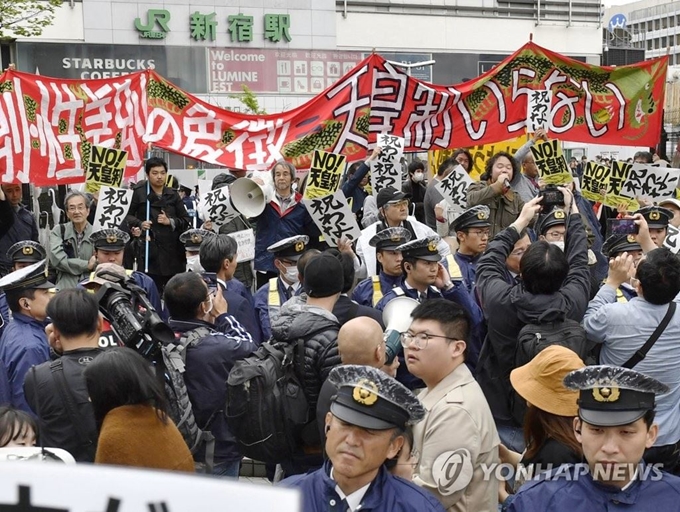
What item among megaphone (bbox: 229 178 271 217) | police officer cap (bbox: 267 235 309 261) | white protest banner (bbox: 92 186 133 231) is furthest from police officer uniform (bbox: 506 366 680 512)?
megaphone (bbox: 229 178 271 217)

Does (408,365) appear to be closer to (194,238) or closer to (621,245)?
(621,245)

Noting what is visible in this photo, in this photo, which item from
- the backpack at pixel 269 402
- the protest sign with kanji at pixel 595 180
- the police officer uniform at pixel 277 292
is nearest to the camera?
the backpack at pixel 269 402

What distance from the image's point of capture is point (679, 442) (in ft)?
14.7

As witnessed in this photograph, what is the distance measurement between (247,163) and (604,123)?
3.59 metres

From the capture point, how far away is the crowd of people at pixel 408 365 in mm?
2828

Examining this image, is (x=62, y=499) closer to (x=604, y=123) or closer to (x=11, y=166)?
(x=11, y=166)

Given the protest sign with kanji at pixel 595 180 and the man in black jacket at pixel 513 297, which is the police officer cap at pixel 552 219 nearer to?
the man in black jacket at pixel 513 297

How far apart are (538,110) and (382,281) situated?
3.57m

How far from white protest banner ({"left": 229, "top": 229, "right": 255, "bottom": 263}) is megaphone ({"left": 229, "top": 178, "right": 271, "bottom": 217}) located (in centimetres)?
64

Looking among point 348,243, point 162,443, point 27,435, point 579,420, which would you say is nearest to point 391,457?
point 579,420

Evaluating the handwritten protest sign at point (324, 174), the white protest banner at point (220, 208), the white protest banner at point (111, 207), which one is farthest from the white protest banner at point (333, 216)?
the white protest banner at point (111, 207)

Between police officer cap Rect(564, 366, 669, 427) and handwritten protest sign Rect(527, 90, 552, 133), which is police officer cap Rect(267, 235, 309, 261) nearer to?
handwritten protest sign Rect(527, 90, 552, 133)

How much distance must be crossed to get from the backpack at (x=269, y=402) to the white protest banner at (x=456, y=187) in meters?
4.47

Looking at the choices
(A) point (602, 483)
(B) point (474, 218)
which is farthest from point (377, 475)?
(B) point (474, 218)
